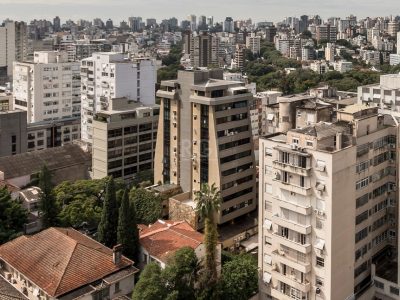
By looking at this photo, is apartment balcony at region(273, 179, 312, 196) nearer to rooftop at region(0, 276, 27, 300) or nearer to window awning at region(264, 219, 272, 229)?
window awning at region(264, 219, 272, 229)

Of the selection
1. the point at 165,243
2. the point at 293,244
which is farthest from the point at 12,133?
the point at 293,244

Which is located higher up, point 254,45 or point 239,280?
point 254,45

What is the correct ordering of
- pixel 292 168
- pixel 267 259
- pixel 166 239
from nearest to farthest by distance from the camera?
pixel 292 168 → pixel 267 259 → pixel 166 239

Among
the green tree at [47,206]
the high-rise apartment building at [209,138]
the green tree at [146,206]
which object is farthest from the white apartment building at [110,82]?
the green tree at [47,206]

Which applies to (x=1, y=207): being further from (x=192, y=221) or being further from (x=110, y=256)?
(x=192, y=221)

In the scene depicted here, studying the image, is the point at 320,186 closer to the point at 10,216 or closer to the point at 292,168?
the point at 292,168

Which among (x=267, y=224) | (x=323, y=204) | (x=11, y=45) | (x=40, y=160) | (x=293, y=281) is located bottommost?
(x=293, y=281)

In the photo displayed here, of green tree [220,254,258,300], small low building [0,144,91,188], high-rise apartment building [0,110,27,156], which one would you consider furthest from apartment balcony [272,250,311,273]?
high-rise apartment building [0,110,27,156]
